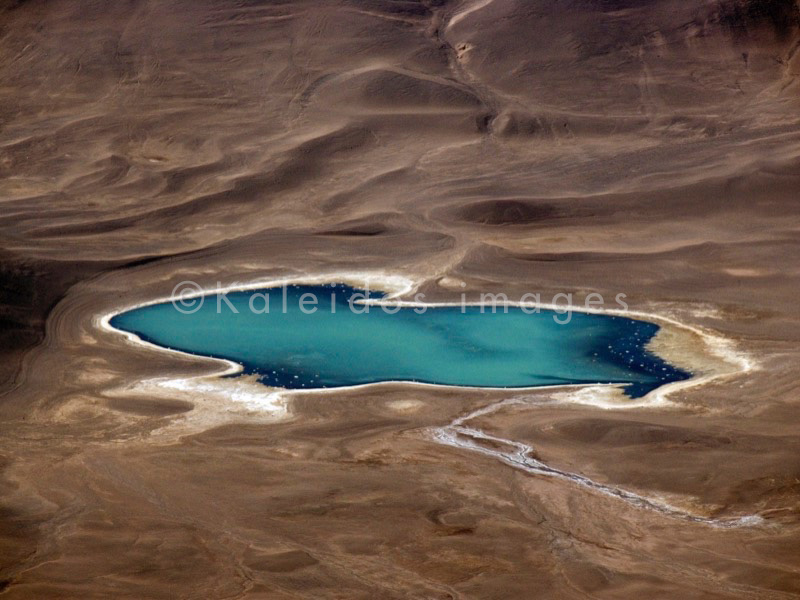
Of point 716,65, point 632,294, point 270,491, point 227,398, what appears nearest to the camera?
point 270,491

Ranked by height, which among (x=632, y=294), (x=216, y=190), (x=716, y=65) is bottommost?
(x=632, y=294)

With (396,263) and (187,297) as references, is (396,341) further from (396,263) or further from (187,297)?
(187,297)

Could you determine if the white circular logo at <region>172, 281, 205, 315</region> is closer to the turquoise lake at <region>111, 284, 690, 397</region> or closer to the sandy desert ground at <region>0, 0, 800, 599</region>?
the turquoise lake at <region>111, 284, 690, 397</region>

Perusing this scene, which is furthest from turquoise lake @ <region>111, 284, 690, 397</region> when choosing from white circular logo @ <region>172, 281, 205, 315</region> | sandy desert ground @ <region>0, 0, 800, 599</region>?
sandy desert ground @ <region>0, 0, 800, 599</region>

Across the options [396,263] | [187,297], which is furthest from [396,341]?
[187,297]

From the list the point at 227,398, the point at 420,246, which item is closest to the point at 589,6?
the point at 420,246

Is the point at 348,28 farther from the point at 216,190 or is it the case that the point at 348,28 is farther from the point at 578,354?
the point at 578,354

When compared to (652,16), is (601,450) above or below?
below
